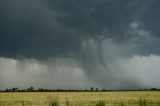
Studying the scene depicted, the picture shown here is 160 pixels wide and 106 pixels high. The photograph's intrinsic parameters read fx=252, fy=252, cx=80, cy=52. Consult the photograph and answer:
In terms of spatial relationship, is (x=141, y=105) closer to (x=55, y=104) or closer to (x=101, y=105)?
(x=101, y=105)

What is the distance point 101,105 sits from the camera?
701 inches

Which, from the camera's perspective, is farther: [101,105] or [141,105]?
[141,105]

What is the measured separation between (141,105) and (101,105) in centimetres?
352

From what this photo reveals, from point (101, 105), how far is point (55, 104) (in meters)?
3.45

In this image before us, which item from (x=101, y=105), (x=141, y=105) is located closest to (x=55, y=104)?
(x=101, y=105)

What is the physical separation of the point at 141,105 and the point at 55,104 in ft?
21.5

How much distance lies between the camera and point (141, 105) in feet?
63.3

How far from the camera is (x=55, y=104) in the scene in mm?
18688
